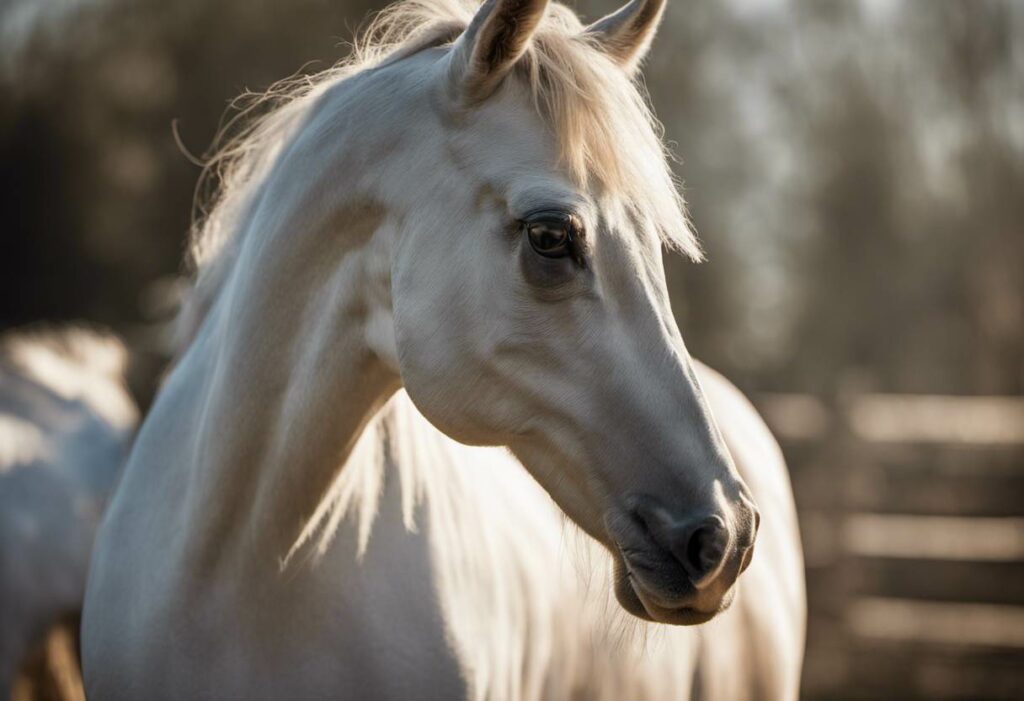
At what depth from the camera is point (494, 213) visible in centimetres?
176

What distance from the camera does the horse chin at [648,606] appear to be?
161 cm

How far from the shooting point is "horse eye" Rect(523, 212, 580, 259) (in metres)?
1.68

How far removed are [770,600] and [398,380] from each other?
6.48ft

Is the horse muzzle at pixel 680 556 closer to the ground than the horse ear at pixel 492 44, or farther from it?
closer to the ground

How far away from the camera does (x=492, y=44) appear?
5.74 ft

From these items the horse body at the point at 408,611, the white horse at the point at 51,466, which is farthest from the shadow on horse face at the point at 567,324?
the white horse at the point at 51,466

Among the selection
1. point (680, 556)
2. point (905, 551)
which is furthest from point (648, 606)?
point (905, 551)

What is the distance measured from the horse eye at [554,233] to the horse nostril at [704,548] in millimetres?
507

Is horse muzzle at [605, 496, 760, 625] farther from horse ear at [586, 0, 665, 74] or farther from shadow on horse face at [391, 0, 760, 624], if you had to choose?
horse ear at [586, 0, 665, 74]


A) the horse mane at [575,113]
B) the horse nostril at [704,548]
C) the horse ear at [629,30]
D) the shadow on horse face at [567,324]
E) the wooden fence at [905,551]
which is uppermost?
the horse ear at [629,30]

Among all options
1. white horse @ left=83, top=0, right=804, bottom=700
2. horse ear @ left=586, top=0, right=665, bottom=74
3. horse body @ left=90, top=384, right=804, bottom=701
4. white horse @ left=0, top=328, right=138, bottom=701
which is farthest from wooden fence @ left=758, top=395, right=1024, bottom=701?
horse ear @ left=586, top=0, right=665, bottom=74

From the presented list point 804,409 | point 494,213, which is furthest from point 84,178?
point 494,213

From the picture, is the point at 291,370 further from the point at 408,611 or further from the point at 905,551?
the point at 905,551

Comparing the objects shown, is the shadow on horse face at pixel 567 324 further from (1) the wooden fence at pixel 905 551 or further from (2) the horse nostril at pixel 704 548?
(1) the wooden fence at pixel 905 551
